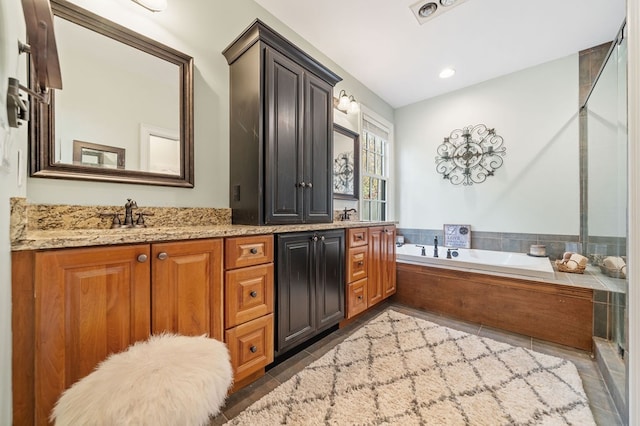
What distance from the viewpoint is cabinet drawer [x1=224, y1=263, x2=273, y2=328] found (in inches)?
49.3

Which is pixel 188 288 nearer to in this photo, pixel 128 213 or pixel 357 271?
pixel 128 213

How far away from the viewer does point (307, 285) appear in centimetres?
167

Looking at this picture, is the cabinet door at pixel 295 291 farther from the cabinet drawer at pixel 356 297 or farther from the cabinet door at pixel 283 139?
the cabinet drawer at pixel 356 297

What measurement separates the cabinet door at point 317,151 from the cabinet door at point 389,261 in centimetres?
76

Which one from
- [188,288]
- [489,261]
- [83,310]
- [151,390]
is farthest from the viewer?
[489,261]

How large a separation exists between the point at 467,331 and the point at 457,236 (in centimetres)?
154

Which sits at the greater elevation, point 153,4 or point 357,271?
point 153,4

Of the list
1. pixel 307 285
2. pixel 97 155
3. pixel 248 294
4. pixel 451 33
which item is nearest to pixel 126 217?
pixel 97 155

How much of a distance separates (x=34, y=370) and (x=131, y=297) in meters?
0.30

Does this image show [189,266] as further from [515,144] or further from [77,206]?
[515,144]

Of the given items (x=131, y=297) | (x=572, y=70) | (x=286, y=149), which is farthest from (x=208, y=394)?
(x=572, y=70)

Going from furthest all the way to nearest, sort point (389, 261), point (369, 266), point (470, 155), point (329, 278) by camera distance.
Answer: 1. point (470, 155)
2. point (389, 261)
3. point (369, 266)
4. point (329, 278)

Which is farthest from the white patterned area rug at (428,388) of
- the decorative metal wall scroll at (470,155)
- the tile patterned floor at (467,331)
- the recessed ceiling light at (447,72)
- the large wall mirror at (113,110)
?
the recessed ceiling light at (447,72)

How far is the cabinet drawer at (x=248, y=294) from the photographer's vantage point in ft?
4.10
